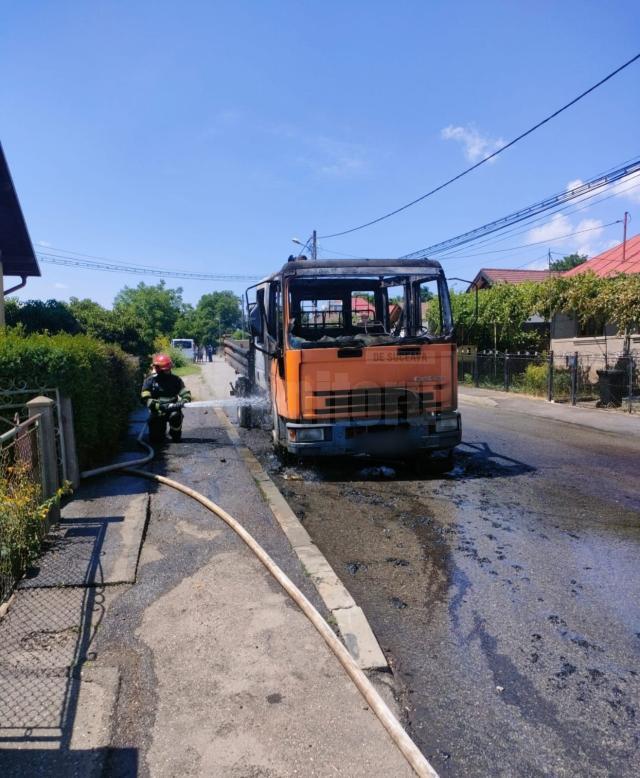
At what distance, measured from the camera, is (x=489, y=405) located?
56.5 ft

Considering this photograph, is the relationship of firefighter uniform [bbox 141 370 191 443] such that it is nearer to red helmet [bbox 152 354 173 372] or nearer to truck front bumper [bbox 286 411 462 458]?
red helmet [bbox 152 354 173 372]

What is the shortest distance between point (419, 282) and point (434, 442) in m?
2.09

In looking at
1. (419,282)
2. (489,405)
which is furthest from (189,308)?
(419,282)

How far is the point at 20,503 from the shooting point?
14.1 ft

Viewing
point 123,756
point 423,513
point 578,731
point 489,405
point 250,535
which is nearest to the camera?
point 123,756

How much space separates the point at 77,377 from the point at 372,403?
11.1 feet

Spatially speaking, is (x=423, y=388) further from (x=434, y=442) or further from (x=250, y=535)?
(x=250, y=535)

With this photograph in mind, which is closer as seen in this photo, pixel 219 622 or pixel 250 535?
pixel 219 622

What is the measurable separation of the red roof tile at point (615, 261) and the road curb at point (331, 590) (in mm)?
20151

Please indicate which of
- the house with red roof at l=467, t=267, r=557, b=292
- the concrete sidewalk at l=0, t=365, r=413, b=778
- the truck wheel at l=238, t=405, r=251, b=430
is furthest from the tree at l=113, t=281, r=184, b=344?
the concrete sidewalk at l=0, t=365, r=413, b=778

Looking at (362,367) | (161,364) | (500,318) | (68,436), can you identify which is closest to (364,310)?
(362,367)

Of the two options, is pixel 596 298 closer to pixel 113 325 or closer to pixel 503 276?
pixel 113 325

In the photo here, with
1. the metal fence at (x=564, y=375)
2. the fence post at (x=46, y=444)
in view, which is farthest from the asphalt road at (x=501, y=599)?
the metal fence at (x=564, y=375)

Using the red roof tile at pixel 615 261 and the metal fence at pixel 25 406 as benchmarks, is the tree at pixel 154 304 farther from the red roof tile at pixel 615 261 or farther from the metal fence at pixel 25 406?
the metal fence at pixel 25 406
